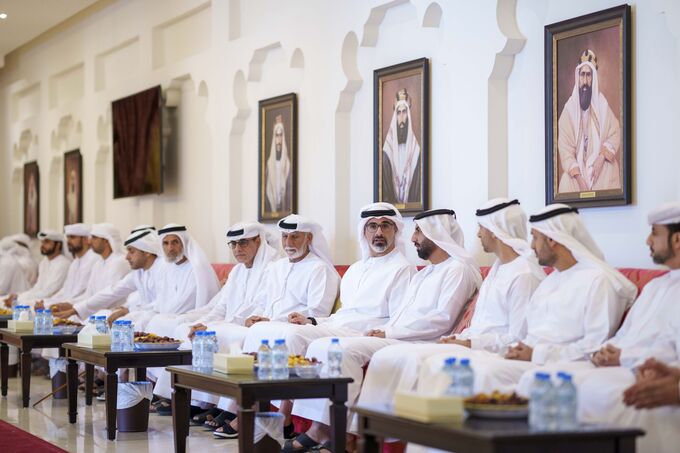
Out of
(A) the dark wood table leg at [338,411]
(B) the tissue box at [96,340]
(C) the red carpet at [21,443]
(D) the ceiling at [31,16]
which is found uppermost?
(D) the ceiling at [31,16]

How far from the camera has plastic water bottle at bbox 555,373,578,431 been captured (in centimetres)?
397

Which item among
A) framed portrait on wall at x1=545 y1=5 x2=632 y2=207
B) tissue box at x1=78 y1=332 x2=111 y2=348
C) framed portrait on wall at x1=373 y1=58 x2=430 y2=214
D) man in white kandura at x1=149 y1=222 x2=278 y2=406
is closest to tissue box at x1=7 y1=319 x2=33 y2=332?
man in white kandura at x1=149 y1=222 x2=278 y2=406

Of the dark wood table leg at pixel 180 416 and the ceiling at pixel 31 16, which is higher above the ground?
the ceiling at pixel 31 16

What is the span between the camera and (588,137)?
6945mm

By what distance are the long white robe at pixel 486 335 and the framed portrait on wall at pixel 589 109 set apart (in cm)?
86

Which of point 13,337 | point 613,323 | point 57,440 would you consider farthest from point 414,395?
point 13,337

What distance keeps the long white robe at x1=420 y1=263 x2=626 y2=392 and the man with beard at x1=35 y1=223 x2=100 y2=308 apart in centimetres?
782

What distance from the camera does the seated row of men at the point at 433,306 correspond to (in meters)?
5.22

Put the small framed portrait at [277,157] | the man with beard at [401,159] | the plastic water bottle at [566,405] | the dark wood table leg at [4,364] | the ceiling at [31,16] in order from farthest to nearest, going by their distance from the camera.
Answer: the ceiling at [31,16] < the small framed portrait at [277,157] < the dark wood table leg at [4,364] < the man with beard at [401,159] < the plastic water bottle at [566,405]

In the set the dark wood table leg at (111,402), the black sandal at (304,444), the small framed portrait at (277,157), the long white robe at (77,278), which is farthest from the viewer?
the long white robe at (77,278)

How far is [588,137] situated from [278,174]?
13.7ft

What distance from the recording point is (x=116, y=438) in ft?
24.7

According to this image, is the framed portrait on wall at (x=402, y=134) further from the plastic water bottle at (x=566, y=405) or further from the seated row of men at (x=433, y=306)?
the plastic water bottle at (x=566, y=405)

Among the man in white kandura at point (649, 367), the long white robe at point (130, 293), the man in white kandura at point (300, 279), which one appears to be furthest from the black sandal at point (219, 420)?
the man in white kandura at point (649, 367)
